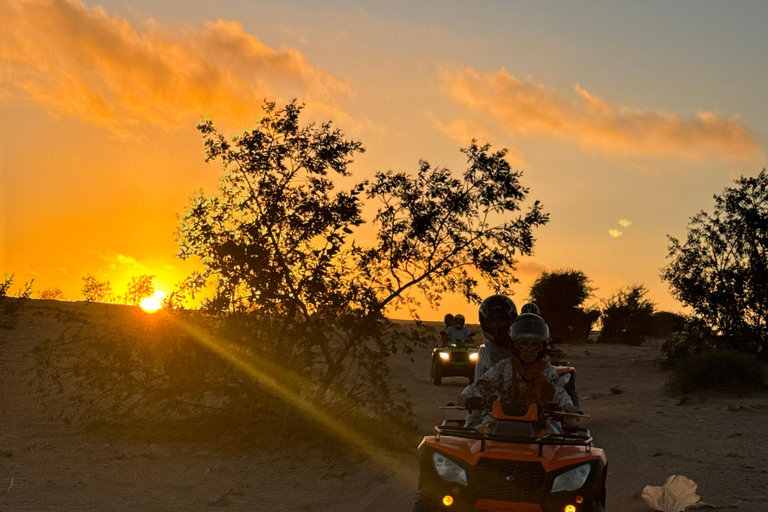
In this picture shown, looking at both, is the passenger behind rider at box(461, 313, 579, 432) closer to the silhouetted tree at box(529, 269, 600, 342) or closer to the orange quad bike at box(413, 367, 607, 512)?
the orange quad bike at box(413, 367, 607, 512)

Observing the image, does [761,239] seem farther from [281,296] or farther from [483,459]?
[483,459]

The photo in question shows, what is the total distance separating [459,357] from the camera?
24.0 meters

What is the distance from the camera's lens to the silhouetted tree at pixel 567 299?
46188 mm

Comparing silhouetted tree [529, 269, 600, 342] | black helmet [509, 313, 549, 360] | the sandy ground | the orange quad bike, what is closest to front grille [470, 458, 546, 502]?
the orange quad bike

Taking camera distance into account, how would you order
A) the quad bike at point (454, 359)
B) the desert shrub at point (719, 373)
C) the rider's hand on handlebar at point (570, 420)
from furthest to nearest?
the quad bike at point (454, 359) < the desert shrub at point (719, 373) < the rider's hand on handlebar at point (570, 420)

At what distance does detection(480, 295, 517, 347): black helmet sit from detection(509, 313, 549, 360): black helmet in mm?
2031

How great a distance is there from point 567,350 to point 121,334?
101ft

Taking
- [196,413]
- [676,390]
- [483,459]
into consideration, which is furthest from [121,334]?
[676,390]

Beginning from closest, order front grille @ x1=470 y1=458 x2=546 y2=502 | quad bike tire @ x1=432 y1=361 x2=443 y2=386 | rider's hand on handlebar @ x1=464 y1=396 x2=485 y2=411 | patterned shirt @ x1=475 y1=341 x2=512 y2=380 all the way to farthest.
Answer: front grille @ x1=470 y1=458 x2=546 y2=502 → rider's hand on handlebar @ x1=464 y1=396 x2=485 y2=411 → patterned shirt @ x1=475 y1=341 x2=512 y2=380 → quad bike tire @ x1=432 y1=361 x2=443 y2=386

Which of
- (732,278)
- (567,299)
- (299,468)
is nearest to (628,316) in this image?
(567,299)

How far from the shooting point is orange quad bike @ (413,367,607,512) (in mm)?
5746

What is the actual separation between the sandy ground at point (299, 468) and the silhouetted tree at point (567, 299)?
28009 millimetres

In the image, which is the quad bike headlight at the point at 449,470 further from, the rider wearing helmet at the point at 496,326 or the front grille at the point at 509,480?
the rider wearing helmet at the point at 496,326

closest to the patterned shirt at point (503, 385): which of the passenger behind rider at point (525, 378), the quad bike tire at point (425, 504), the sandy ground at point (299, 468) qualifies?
the passenger behind rider at point (525, 378)
